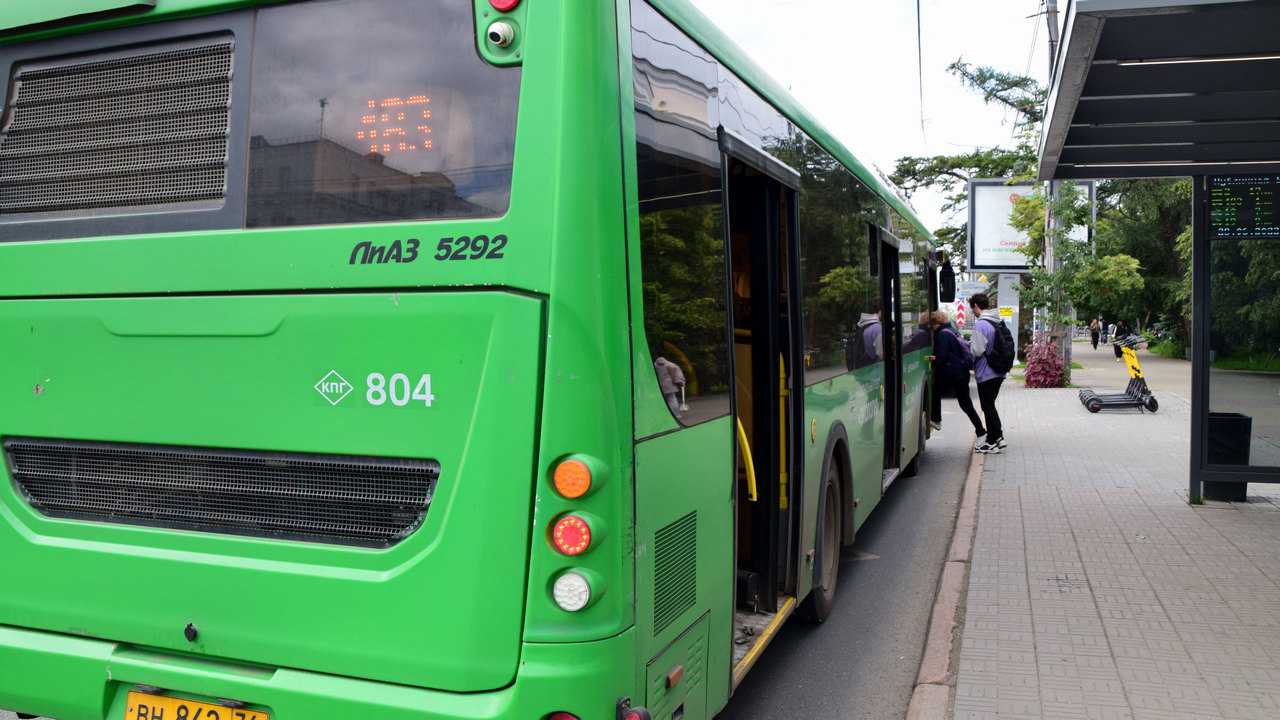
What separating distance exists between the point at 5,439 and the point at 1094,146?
313 inches

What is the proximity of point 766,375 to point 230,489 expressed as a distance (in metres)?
2.62

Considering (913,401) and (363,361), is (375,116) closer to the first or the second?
(363,361)

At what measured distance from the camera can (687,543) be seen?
129 inches

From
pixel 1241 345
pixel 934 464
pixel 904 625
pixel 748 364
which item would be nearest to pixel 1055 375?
pixel 934 464

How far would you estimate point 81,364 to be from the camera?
10.6 feet

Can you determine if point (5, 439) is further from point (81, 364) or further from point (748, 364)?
point (748, 364)

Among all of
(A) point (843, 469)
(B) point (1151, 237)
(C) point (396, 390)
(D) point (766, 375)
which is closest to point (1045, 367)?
(A) point (843, 469)

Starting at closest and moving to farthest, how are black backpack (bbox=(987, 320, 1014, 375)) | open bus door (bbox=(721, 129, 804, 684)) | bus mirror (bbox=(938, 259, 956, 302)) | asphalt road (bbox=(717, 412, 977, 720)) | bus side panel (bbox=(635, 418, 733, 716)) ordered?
bus side panel (bbox=(635, 418, 733, 716)), open bus door (bbox=(721, 129, 804, 684)), asphalt road (bbox=(717, 412, 977, 720)), black backpack (bbox=(987, 320, 1014, 375)), bus mirror (bbox=(938, 259, 956, 302))

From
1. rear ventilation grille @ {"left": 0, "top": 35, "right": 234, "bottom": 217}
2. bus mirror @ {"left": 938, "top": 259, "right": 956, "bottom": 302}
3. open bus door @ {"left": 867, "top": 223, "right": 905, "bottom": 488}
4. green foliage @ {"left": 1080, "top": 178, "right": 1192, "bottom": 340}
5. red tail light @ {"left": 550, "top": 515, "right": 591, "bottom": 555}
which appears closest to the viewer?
red tail light @ {"left": 550, "top": 515, "right": 591, "bottom": 555}

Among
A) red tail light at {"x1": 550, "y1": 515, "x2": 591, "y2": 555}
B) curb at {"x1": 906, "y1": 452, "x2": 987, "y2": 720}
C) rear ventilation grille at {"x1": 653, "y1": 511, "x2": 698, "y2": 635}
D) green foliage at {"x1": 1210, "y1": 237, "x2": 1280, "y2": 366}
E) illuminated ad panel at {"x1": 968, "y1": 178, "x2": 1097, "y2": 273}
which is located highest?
illuminated ad panel at {"x1": 968, "y1": 178, "x2": 1097, "y2": 273}

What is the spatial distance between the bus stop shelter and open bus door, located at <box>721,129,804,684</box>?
2.09 meters

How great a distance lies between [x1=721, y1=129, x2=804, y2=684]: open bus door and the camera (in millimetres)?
4695

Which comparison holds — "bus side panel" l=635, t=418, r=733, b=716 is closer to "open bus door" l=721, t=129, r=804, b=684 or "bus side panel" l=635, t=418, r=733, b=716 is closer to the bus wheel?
"open bus door" l=721, t=129, r=804, b=684

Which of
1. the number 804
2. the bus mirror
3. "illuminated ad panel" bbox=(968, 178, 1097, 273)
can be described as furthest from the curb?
"illuminated ad panel" bbox=(968, 178, 1097, 273)
